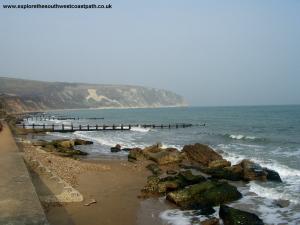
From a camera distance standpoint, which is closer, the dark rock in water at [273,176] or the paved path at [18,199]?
the paved path at [18,199]

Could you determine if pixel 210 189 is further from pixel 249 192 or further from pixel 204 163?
pixel 204 163

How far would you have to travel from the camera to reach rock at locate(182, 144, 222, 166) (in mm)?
22139

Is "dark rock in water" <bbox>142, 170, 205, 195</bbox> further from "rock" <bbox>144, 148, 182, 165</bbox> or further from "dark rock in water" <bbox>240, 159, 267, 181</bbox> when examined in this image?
"rock" <bbox>144, 148, 182, 165</bbox>

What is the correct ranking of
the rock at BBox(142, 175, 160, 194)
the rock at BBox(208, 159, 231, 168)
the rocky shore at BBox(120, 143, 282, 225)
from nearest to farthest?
the rocky shore at BBox(120, 143, 282, 225) < the rock at BBox(142, 175, 160, 194) < the rock at BBox(208, 159, 231, 168)

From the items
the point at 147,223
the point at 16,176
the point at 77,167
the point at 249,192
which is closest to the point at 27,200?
the point at 16,176

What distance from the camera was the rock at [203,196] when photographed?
41.0ft

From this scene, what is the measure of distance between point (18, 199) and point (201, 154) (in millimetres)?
16265

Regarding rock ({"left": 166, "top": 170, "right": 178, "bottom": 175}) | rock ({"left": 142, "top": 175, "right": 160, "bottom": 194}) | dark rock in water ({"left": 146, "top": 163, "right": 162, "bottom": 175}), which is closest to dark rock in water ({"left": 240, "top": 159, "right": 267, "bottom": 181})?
rock ({"left": 166, "top": 170, "right": 178, "bottom": 175})

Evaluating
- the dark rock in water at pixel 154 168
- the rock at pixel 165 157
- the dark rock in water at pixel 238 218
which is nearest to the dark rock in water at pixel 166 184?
the dark rock in water at pixel 154 168

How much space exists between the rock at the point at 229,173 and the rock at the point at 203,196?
148 inches

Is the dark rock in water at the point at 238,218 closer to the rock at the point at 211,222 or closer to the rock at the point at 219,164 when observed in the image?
the rock at the point at 211,222

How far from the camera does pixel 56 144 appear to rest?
2956 centimetres

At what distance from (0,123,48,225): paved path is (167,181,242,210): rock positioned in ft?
16.8

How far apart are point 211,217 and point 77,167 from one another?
9.27 metres
